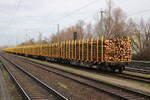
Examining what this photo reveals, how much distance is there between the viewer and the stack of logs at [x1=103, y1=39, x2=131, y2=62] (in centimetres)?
2198

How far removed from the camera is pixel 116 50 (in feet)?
73.8

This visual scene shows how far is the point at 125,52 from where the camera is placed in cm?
2275

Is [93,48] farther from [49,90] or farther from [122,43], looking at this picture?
[49,90]

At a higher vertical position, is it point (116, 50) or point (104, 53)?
point (116, 50)

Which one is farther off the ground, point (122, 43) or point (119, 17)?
point (119, 17)

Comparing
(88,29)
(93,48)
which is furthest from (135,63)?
(88,29)

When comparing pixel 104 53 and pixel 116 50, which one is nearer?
pixel 104 53

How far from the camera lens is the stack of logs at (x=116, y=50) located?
22.0 meters

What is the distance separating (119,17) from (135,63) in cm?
3099

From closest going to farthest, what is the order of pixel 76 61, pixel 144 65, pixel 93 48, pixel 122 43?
pixel 122 43 → pixel 93 48 → pixel 76 61 → pixel 144 65

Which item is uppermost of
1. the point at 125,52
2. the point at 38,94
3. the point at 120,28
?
the point at 120,28

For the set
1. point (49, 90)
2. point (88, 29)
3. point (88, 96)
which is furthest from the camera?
point (88, 29)

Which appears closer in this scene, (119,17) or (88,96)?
(88,96)

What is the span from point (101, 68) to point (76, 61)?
620 cm
